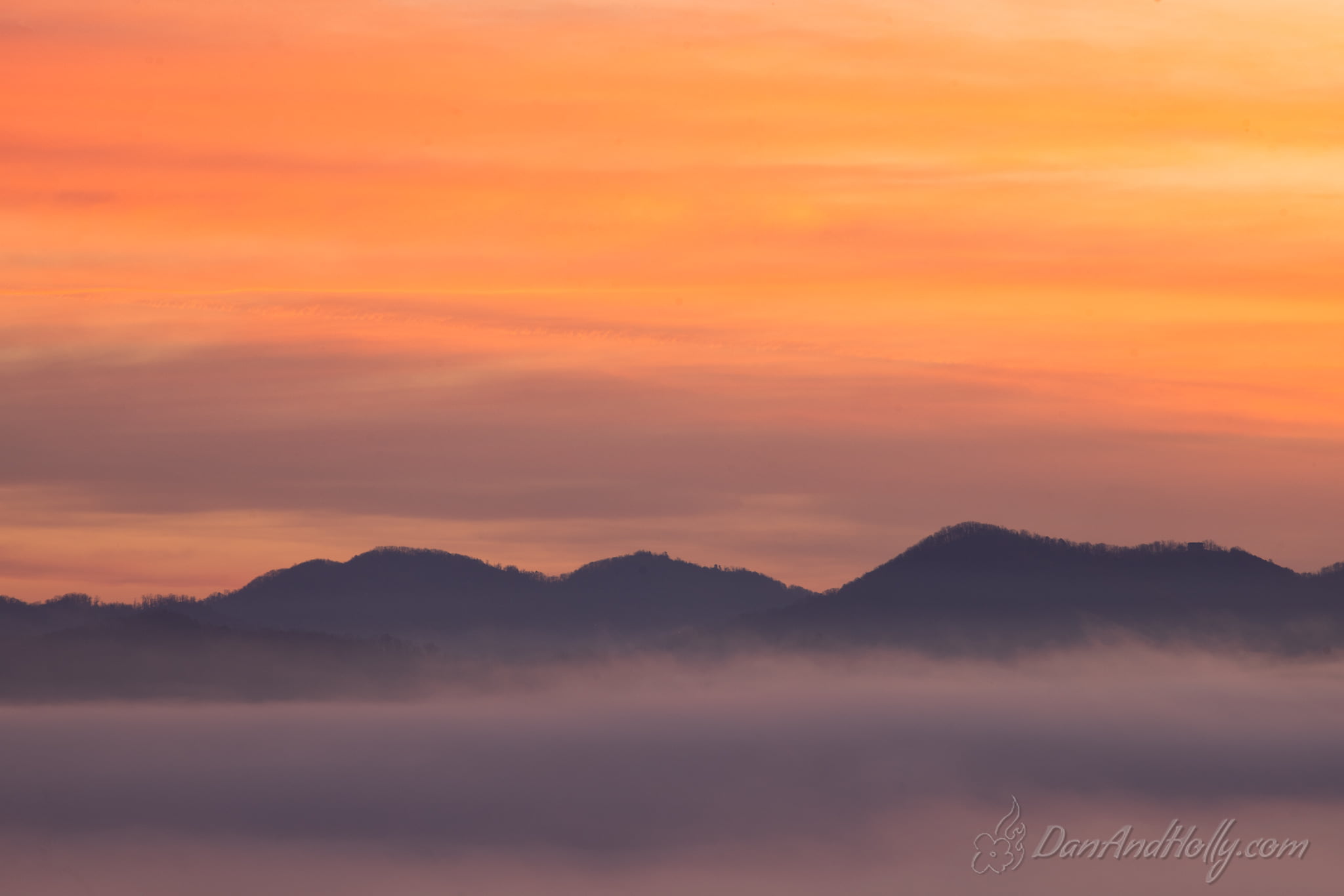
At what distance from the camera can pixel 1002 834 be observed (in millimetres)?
129625

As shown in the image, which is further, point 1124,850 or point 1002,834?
point 1002,834

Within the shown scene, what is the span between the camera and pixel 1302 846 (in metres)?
108

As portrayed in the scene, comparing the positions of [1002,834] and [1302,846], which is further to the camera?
[1002,834]

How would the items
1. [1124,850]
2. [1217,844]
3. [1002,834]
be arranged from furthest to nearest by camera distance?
[1002,834]
[1124,850]
[1217,844]

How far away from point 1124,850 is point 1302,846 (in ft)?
39.9

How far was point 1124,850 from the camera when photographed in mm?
108000

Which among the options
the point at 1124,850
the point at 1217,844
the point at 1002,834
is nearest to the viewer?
the point at 1217,844

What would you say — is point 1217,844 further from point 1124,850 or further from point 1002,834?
point 1002,834

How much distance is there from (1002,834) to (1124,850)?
22.4m

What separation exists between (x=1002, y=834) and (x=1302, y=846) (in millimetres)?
27609

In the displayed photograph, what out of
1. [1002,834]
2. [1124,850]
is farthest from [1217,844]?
[1002,834]

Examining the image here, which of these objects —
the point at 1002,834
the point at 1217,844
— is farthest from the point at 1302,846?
the point at 1002,834

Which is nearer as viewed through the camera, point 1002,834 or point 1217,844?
point 1217,844

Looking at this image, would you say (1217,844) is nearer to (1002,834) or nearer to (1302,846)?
(1302,846)
